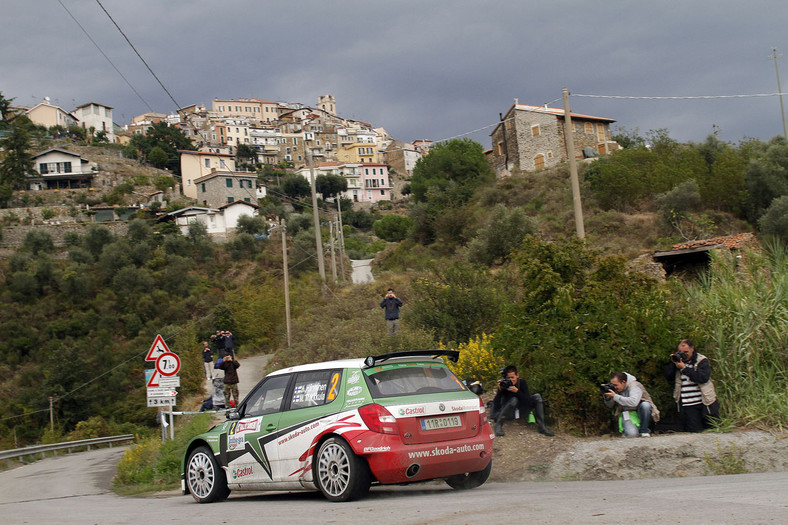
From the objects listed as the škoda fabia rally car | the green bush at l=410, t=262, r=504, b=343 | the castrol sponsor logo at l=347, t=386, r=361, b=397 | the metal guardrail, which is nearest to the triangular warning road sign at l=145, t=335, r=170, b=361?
the green bush at l=410, t=262, r=504, b=343

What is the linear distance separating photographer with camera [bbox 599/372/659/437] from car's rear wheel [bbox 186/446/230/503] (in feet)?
18.1

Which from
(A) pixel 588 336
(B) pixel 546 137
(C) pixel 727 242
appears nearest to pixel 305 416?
(A) pixel 588 336

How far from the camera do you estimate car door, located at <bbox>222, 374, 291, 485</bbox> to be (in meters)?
8.26

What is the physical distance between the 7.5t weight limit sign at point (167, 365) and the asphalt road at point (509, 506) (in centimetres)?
670

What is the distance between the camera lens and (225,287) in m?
65.3

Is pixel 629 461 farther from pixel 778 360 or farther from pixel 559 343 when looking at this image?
pixel 778 360

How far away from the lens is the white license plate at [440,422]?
7449 mm

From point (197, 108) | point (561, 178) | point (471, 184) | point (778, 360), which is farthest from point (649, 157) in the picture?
point (197, 108)

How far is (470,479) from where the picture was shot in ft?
27.6

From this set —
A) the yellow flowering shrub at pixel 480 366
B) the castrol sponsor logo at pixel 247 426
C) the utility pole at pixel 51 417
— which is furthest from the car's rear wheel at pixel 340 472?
the utility pole at pixel 51 417

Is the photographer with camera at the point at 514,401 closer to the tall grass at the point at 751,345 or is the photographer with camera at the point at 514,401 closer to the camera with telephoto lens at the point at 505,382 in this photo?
the camera with telephoto lens at the point at 505,382

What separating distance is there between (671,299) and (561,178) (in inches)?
1886

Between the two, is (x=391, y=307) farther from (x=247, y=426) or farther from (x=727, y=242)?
(x=727, y=242)

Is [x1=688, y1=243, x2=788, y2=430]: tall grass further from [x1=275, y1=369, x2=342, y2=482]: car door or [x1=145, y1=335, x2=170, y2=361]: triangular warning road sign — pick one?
[x1=145, y1=335, x2=170, y2=361]: triangular warning road sign
